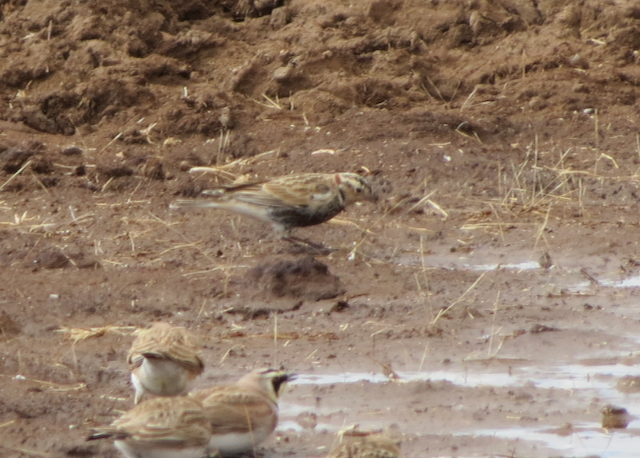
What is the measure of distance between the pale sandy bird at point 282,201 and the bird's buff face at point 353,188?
9 centimetres

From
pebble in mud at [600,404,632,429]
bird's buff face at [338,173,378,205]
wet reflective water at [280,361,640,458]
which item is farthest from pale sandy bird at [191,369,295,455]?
bird's buff face at [338,173,378,205]

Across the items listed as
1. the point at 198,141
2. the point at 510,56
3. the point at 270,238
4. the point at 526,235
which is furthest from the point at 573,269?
the point at 510,56

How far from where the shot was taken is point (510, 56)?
15.1m

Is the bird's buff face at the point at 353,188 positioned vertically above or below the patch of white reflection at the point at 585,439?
below

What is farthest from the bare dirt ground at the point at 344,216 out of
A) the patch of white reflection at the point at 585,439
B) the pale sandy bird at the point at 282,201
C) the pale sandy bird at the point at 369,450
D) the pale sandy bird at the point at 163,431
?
the pale sandy bird at the point at 369,450

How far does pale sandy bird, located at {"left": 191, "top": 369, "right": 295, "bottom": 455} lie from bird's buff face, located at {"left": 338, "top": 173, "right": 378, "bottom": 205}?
4.76 meters

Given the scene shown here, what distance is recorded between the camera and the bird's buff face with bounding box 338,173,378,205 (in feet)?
34.5

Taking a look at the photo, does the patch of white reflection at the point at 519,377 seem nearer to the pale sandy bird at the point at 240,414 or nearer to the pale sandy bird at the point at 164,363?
the pale sandy bird at the point at 164,363

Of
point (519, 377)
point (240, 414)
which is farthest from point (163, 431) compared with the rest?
point (519, 377)

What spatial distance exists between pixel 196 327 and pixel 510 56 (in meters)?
8.20

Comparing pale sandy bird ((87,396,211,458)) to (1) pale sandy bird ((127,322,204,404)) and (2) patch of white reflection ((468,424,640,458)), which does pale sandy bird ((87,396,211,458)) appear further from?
(2) patch of white reflection ((468,424,640,458))

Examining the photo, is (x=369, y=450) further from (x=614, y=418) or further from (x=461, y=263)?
(x=461, y=263)

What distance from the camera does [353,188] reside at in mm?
10516

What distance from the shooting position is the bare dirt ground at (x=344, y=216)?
6.68 metres
